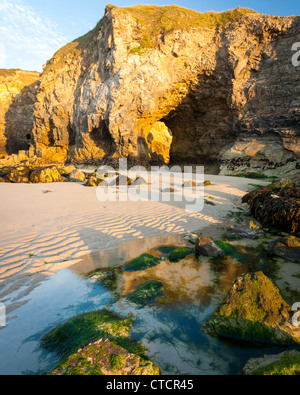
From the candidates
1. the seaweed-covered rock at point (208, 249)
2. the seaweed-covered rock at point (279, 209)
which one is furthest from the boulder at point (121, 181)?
Result: the seaweed-covered rock at point (208, 249)

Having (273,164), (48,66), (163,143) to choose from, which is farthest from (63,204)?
(48,66)

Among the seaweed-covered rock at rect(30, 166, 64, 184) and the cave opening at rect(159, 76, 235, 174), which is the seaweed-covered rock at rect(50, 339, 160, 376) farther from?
the cave opening at rect(159, 76, 235, 174)

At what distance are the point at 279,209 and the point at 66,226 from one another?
6099 millimetres

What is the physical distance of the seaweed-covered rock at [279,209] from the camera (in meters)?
5.67

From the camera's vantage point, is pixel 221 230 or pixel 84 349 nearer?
pixel 84 349

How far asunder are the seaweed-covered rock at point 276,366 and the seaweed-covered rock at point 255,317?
1.51 ft

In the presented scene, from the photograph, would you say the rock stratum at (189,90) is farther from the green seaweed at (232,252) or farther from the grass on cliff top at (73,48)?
the green seaweed at (232,252)

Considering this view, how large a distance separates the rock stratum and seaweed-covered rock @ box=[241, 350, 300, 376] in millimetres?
19079

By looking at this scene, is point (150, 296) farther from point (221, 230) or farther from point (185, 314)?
point (221, 230)

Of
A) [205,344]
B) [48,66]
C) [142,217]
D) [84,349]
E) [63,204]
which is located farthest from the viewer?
[48,66]

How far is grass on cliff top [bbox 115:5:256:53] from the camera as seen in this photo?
72.4 ft
